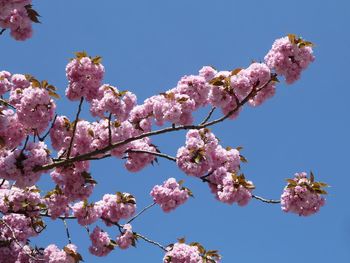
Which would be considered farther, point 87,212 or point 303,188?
point 87,212

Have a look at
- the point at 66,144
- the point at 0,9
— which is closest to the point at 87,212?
the point at 66,144

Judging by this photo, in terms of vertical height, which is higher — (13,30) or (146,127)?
(13,30)

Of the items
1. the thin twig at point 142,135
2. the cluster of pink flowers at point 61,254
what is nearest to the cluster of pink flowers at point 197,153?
the thin twig at point 142,135

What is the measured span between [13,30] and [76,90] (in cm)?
141

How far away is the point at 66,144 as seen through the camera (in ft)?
22.6

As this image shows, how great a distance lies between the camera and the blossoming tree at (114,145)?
20.7 ft

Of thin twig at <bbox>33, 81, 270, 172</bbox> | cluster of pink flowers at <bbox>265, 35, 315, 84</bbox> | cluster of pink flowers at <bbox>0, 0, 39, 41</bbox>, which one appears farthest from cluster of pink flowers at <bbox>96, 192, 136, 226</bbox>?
cluster of pink flowers at <bbox>265, 35, 315, 84</bbox>

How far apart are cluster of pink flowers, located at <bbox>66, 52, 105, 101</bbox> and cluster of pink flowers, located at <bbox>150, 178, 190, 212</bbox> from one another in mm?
2521

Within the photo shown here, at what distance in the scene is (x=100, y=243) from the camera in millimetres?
8633

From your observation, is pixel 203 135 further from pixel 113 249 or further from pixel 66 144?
pixel 113 249

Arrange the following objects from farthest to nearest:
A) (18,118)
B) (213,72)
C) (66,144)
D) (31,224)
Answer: (31,224) < (213,72) < (66,144) < (18,118)

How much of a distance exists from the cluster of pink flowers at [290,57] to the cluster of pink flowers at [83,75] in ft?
7.18

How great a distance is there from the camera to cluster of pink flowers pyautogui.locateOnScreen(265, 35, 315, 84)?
21.5 feet

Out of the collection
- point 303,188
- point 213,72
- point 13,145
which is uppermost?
point 213,72
